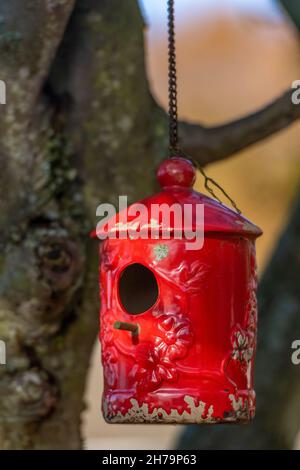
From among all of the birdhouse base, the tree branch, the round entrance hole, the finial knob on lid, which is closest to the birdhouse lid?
the finial knob on lid

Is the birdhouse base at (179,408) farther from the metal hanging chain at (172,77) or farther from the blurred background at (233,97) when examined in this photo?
the blurred background at (233,97)

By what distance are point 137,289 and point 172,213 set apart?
33cm

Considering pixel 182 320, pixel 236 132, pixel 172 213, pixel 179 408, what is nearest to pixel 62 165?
pixel 236 132

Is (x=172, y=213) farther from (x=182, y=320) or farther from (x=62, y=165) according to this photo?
(x=62, y=165)

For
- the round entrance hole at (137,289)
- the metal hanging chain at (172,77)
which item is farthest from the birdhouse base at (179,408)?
the metal hanging chain at (172,77)

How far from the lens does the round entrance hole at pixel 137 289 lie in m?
3.27

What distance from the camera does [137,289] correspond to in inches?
131

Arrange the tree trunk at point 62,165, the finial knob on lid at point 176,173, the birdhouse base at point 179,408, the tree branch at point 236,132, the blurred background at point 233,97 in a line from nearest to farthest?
the birdhouse base at point 179,408, the finial knob on lid at point 176,173, the tree trunk at point 62,165, the tree branch at point 236,132, the blurred background at point 233,97

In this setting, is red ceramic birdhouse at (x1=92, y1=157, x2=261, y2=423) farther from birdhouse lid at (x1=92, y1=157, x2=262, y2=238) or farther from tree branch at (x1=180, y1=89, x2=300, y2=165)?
tree branch at (x1=180, y1=89, x2=300, y2=165)

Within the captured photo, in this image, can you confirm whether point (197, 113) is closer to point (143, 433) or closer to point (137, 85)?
point (143, 433)

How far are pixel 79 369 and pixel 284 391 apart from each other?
1372 millimetres

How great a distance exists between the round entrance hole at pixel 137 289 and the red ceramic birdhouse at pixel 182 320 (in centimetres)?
9

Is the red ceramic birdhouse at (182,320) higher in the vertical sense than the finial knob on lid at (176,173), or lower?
lower
